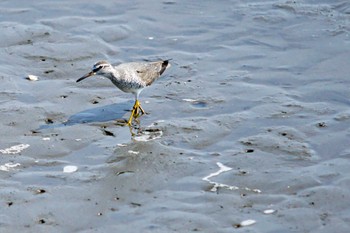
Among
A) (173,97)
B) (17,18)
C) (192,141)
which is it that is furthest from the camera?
(17,18)

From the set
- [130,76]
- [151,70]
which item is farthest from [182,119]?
[151,70]

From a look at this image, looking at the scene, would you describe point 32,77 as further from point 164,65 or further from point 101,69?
point 164,65

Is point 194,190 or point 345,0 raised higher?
point 345,0

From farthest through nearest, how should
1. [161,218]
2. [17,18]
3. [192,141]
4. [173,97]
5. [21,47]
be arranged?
[17,18] → [21,47] → [173,97] → [192,141] → [161,218]

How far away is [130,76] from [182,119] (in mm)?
1011

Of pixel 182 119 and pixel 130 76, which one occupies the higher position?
pixel 130 76

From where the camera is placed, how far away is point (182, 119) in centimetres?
1095

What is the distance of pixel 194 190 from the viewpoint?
9156 millimetres

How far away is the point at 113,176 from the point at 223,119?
2.08 meters

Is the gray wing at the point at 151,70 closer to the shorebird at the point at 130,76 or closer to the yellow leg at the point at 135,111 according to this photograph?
the shorebird at the point at 130,76

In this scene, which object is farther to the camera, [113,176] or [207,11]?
[207,11]

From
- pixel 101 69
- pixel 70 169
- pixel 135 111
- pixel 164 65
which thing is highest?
pixel 101 69

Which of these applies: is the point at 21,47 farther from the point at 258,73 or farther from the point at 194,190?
the point at 194,190

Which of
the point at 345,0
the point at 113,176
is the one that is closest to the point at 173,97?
the point at 113,176
